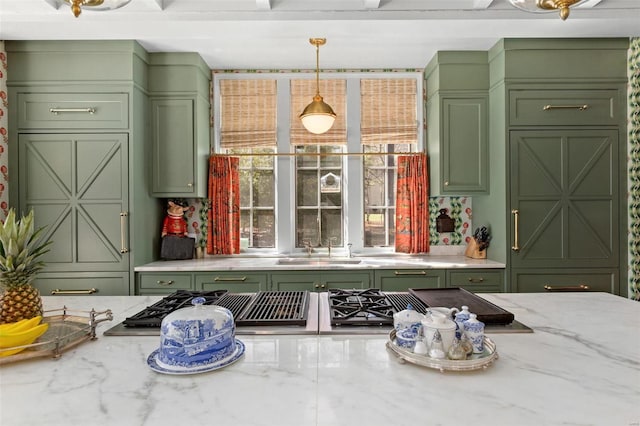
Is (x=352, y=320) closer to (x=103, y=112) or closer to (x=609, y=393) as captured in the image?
(x=609, y=393)

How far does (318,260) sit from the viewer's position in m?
3.36

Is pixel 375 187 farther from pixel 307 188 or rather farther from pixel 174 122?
pixel 174 122

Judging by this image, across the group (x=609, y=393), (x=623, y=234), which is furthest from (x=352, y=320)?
(x=623, y=234)

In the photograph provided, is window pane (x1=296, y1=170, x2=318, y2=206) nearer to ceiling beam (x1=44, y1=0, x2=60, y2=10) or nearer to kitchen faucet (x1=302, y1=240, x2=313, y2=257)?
kitchen faucet (x1=302, y1=240, x2=313, y2=257)

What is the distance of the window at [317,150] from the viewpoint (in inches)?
145

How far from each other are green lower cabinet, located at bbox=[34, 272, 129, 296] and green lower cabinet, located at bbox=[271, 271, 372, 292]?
1226 mm

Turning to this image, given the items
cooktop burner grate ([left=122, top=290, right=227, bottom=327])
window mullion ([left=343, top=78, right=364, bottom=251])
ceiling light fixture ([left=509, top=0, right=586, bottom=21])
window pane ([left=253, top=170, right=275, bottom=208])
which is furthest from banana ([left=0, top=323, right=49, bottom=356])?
window mullion ([left=343, top=78, right=364, bottom=251])

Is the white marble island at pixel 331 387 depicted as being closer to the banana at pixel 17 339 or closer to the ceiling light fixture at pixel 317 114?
the banana at pixel 17 339

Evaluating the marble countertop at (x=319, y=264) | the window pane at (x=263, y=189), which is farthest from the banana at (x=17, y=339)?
the window pane at (x=263, y=189)

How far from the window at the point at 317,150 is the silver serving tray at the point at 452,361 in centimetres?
262

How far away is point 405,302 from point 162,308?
3.48ft

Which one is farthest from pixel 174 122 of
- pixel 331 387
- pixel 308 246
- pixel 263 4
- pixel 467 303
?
pixel 331 387

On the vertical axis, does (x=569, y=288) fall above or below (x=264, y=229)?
below

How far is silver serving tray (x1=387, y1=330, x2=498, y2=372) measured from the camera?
100 cm
